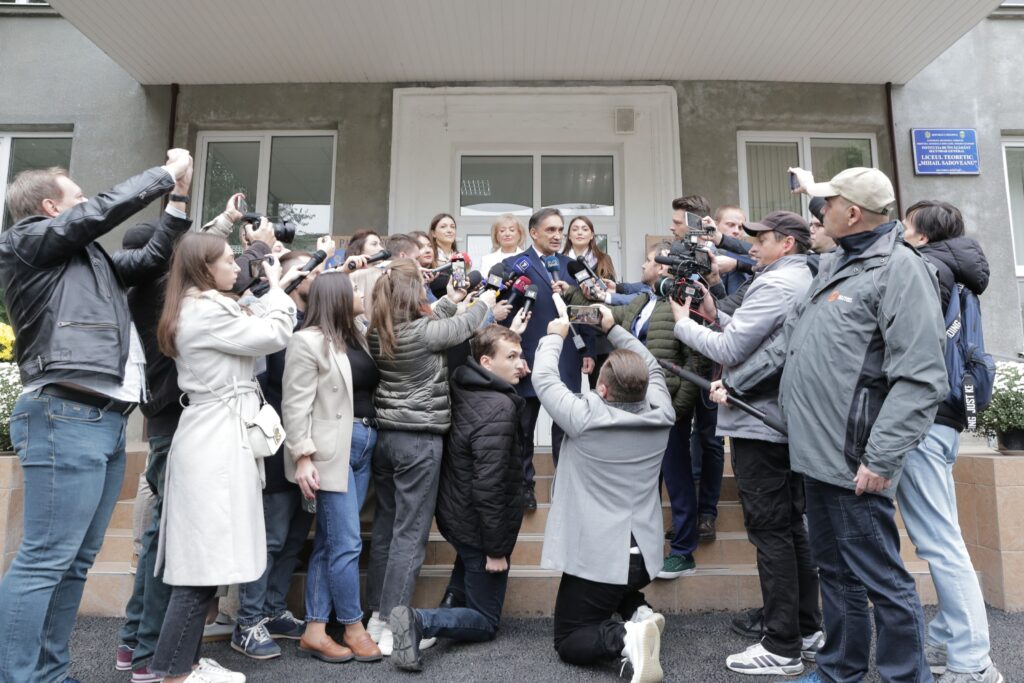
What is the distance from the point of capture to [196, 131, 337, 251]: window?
7.65 m

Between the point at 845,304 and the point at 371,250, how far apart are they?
313 centimetres

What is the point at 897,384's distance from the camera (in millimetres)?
2354

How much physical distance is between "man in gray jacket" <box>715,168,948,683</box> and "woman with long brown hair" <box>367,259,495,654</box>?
5.67 feet

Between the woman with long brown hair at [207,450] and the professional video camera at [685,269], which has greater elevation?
the professional video camera at [685,269]

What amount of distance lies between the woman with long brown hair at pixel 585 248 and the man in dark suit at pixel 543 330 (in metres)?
0.31

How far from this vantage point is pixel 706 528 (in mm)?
4105

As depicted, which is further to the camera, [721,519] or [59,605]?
[721,519]

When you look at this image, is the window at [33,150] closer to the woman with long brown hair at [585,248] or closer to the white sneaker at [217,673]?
the woman with long brown hair at [585,248]

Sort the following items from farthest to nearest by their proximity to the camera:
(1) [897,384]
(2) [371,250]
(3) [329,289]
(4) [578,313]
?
(2) [371,250] → (4) [578,313] → (3) [329,289] → (1) [897,384]

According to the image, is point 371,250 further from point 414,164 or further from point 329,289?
point 414,164

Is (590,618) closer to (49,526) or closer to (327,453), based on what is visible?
→ (327,453)

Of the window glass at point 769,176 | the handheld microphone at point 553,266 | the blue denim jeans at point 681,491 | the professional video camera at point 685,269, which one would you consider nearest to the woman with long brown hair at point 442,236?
the handheld microphone at point 553,266

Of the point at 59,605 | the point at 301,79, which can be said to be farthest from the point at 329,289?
the point at 301,79

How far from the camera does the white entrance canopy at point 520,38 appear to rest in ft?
19.9
